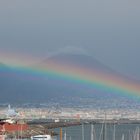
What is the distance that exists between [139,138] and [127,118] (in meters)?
123

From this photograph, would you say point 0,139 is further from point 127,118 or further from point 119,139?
point 127,118

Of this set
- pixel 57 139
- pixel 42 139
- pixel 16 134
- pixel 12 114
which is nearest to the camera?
pixel 42 139

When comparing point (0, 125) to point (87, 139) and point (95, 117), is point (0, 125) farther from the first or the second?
point (95, 117)

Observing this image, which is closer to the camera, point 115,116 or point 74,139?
point 74,139

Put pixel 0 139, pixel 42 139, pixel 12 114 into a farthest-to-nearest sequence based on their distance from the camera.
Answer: pixel 12 114 < pixel 42 139 < pixel 0 139

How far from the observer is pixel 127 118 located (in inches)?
7776

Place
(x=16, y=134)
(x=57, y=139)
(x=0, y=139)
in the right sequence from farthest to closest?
1. (x=57, y=139)
2. (x=16, y=134)
3. (x=0, y=139)

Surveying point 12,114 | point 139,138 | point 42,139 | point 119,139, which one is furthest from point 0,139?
point 12,114

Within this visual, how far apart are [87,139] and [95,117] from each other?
103330 millimetres

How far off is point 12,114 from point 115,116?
5738 centimetres

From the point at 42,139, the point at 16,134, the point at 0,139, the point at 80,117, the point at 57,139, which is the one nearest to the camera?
the point at 0,139

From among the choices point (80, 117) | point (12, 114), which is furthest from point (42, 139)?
point (80, 117)

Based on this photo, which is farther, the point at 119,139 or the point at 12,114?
the point at 12,114

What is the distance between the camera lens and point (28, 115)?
198m
